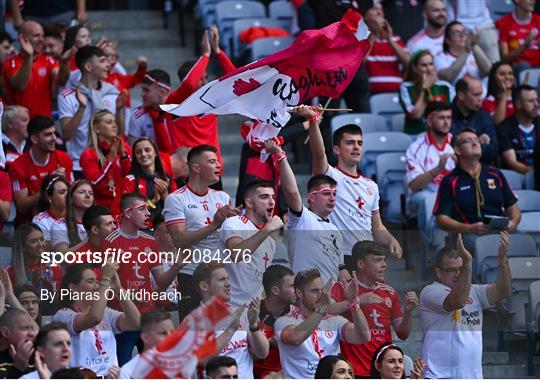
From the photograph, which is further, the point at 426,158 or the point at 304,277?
the point at 426,158

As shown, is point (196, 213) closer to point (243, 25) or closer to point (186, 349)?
point (186, 349)

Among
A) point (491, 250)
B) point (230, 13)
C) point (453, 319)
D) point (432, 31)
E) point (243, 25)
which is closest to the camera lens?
point (453, 319)

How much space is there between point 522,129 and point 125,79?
3.76 metres

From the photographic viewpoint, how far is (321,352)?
1175 cm

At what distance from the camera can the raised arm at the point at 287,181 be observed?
12078mm

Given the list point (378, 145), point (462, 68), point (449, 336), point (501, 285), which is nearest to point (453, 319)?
point (449, 336)

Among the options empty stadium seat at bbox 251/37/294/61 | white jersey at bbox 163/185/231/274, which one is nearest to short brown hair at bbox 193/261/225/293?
white jersey at bbox 163/185/231/274

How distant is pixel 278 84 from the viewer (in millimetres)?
12680

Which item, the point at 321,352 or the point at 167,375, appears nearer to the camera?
the point at 167,375

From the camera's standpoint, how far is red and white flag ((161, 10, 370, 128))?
498 inches

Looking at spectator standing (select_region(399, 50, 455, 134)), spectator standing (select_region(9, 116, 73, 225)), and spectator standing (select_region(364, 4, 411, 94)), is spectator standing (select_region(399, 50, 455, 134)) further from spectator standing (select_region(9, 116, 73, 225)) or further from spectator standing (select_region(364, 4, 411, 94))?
spectator standing (select_region(9, 116, 73, 225))

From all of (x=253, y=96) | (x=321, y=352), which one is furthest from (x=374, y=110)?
(x=321, y=352)

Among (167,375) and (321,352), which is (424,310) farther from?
(167,375)

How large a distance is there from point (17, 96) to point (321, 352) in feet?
16.5
